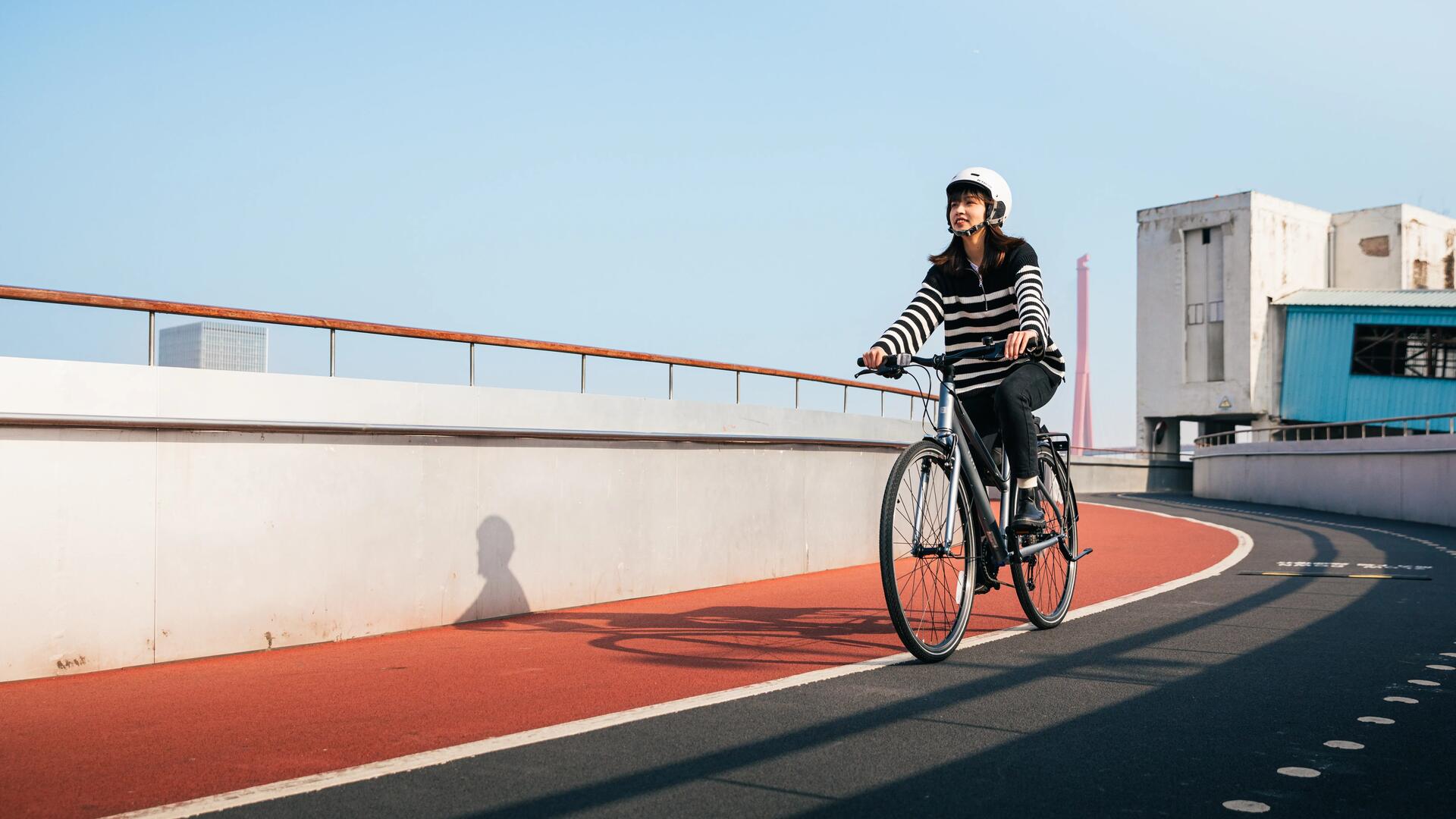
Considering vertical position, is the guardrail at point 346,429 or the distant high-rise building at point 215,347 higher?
the distant high-rise building at point 215,347

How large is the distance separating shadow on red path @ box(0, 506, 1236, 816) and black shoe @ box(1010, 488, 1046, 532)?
0.93 meters

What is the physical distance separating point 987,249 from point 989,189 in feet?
1.09

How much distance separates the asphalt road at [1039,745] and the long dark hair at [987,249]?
6.70 feet

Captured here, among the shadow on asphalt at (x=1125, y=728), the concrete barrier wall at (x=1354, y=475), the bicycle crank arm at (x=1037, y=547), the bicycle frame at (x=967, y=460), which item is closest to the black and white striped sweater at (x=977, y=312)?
the bicycle frame at (x=967, y=460)

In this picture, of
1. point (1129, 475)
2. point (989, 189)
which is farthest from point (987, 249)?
point (1129, 475)

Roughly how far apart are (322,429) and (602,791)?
4.69 meters

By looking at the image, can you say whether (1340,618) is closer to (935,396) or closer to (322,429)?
(935,396)

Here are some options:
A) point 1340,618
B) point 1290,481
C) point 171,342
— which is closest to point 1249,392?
point 1290,481

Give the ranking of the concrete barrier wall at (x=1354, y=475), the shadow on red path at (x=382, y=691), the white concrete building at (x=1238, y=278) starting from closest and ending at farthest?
the shadow on red path at (x=382, y=691)
the concrete barrier wall at (x=1354, y=475)
the white concrete building at (x=1238, y=278)

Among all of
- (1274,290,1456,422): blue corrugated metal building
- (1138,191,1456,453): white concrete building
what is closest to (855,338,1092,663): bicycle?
(1274,290,1456,422): blue corrugated metal building

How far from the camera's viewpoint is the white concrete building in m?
51.2

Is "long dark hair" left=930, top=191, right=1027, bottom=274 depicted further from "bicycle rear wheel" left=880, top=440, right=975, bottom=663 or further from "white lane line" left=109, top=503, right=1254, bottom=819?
"white lane line" left=109, top=503, right=1254, bottom=819

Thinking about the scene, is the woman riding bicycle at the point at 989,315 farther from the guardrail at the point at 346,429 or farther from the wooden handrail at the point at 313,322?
the guardrail at the point at 346,429

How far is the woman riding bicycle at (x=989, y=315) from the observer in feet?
20.7
